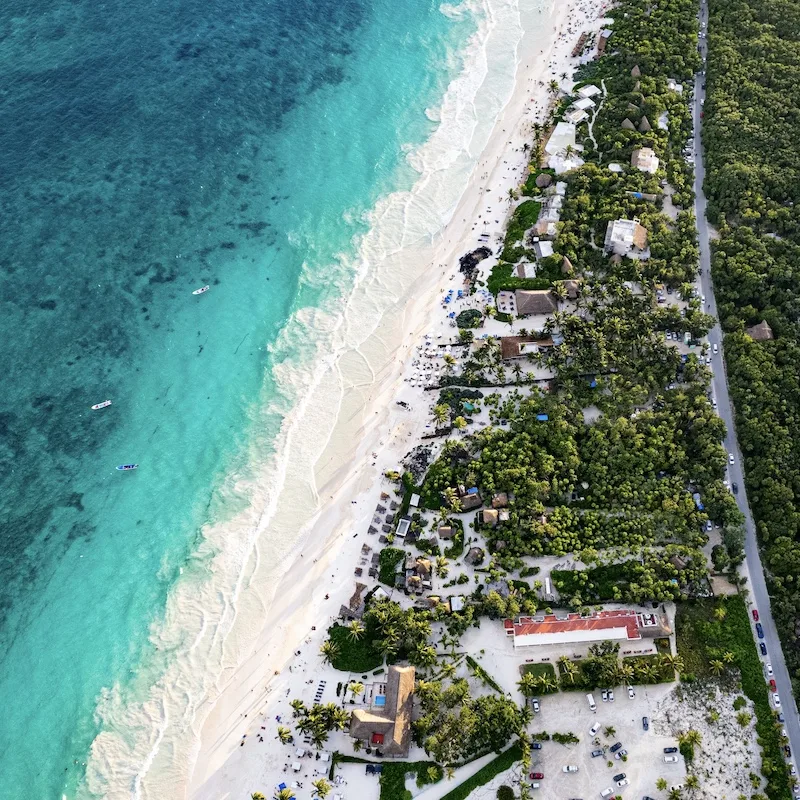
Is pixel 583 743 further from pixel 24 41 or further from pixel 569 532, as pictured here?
pixel 24 41

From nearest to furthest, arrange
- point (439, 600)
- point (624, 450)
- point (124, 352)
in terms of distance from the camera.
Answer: point (439, 600) < point (624, 450) < point (124, 352)

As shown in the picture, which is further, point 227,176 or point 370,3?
point 370,3

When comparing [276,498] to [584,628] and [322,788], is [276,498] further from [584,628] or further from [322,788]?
[584,628]

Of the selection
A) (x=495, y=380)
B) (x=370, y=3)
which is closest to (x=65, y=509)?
(x=495, y=380)

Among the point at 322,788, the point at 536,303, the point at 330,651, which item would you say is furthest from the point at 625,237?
the point at 322,788

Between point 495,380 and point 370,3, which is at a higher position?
point 370,3

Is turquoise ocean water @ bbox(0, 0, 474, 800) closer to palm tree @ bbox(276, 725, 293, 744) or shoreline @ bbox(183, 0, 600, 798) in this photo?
shoreline @ bbox(183, 0, 600, 798)
